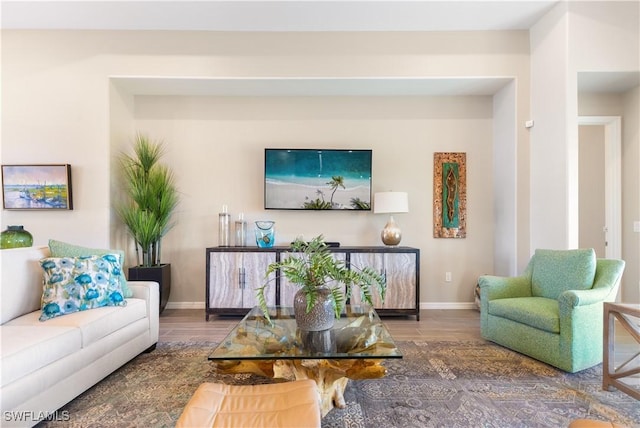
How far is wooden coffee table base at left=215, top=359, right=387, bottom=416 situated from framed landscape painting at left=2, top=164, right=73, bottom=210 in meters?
3.10

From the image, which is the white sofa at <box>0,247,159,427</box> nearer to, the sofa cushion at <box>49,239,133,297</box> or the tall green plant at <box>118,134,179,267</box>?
the sofa cushion at <box>49,239,133,297</box>

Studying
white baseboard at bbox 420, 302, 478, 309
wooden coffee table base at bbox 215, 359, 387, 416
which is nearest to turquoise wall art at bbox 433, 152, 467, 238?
white baseboard at bbox 420, 302, 478, 309

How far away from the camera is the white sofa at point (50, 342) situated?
60.1 inches

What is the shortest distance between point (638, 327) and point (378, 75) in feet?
9.93

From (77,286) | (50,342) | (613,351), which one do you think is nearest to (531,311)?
(613,351)

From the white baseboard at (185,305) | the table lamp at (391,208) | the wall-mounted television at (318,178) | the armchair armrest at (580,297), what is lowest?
the white baseboard at (185,305)

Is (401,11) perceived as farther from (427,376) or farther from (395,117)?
(427,376)

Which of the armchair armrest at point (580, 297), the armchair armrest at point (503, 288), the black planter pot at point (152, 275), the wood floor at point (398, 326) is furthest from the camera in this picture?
the black planter pot at point (152, 275)

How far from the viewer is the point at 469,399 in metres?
1.93

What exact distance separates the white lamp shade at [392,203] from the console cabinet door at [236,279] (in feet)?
4.65

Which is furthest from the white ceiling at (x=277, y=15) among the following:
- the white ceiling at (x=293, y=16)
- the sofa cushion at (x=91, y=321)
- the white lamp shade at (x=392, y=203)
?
the sofa cushion at (x=91, y=321)

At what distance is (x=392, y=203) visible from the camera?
142 inches

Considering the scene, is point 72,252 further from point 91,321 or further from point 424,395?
point 424,395

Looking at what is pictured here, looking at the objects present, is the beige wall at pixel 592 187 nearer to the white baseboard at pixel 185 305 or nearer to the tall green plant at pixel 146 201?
the white baseboard at pixel 185 305
